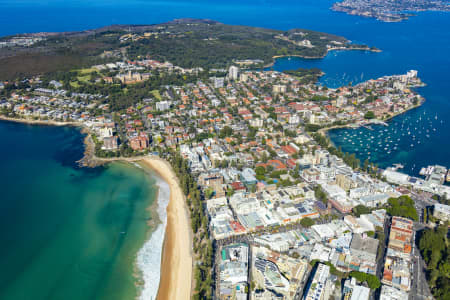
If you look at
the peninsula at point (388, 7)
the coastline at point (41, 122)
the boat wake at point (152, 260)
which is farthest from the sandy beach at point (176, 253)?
the peninsula at point (388, 7)

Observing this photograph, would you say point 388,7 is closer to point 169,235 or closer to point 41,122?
point 41,122

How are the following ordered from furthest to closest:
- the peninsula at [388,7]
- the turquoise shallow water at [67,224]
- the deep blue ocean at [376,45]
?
1. the peninsula at [388,7]
2. the deep blue ocean at [376,45]
3. the turquoise shallow water at [67,224]

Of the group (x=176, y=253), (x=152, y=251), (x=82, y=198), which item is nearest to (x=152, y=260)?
(x=152, y=251)

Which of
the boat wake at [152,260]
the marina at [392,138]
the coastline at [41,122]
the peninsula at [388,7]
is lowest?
the boat wake at [152,260]

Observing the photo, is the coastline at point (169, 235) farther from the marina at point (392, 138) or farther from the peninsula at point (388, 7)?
the peninsula at point (388, 7)

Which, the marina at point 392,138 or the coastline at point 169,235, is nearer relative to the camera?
the coastline at point 169,235

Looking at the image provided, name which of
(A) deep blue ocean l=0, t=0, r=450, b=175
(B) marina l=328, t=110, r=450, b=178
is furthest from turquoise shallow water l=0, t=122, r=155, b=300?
(A) deep blue ocean l=0, t=0, r=450, b=175

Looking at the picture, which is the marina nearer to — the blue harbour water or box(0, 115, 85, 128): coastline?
the blue harbour water

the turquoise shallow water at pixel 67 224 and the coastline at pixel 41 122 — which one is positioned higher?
the coastline at pixel 41 122
